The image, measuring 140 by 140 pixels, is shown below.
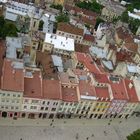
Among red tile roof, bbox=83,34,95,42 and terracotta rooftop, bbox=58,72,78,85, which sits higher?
terracotta rooftop, bbox=58,72,78,85

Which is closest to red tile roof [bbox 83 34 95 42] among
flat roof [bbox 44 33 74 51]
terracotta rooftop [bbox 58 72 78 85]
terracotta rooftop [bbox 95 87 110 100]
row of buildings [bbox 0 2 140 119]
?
row of buildings [bbox 0 2 140 119]

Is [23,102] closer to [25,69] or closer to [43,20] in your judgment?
[25,69]

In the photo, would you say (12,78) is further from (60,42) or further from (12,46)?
(60,42)

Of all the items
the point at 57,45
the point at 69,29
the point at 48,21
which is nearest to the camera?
the point at 57,45

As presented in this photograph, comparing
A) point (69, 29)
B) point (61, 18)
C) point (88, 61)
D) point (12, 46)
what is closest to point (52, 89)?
point (12, 46)

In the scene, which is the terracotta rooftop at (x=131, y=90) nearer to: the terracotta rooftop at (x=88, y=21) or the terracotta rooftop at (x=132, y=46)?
the terracotta rooftop at (x=132, y=46)

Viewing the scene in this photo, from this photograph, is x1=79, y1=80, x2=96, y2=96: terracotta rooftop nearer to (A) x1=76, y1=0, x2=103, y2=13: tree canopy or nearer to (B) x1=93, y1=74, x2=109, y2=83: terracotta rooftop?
(B) x1=93, y1=74, x2=109, y2=83: terracotta rooftop
